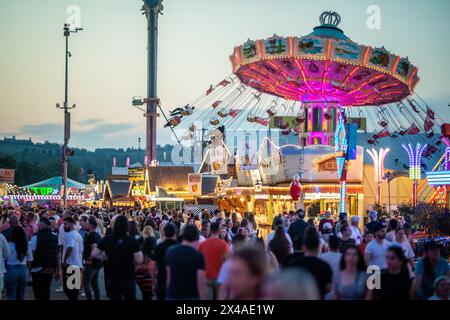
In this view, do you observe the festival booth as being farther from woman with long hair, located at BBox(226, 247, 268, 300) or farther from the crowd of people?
woman with long hair, located at BBox(226, 247, 268, 300)

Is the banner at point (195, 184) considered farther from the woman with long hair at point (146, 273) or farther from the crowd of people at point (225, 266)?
the woman with long hair at point (146, 273)

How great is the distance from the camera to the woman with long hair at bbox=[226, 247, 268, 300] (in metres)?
5.44

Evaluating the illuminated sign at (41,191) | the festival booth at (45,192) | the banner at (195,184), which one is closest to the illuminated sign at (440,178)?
the banner at (195,184)

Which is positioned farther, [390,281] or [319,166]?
[319,166]

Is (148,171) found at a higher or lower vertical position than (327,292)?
higher

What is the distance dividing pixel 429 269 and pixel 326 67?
34065 mm

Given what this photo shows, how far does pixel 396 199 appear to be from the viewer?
4622 centimetres

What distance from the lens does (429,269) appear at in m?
10.1

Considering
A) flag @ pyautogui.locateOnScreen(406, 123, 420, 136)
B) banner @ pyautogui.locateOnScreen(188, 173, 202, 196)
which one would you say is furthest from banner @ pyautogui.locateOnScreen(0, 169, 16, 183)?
flag @ pyautogui.locateOnScreen(406, 123, 420, 136)

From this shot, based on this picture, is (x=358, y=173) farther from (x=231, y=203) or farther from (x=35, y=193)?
(x=35, y=193)

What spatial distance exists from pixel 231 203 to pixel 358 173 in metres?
12.8

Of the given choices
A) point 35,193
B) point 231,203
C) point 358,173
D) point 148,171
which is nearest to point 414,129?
point 358,173

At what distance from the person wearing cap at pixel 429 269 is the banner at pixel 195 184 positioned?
4716cm
